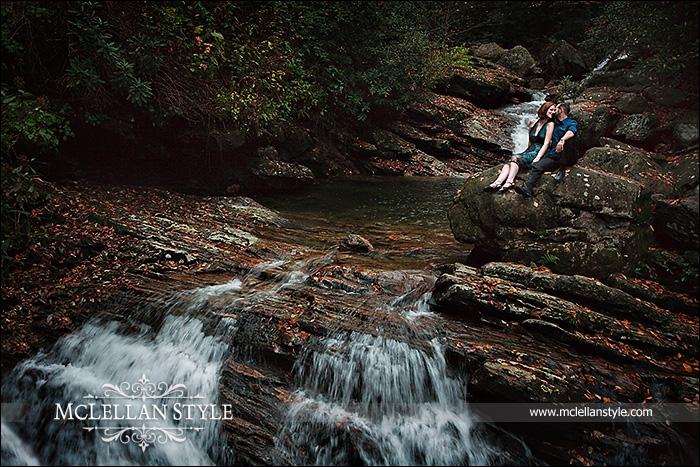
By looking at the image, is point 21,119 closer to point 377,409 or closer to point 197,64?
point 197,64

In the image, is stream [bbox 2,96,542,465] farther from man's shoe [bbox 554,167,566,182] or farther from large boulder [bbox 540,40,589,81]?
large boulder [bbox 540,40,589,81]

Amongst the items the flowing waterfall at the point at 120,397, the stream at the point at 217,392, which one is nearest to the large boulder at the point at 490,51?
the stream at the point at 217,392

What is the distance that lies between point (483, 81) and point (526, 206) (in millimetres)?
15099

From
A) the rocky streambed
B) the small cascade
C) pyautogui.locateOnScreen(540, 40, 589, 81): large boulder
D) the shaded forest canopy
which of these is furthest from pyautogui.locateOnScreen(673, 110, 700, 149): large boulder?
pyautogui.locateOnScreen(540, 40, 589, 81): large boulder

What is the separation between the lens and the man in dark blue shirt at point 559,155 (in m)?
5.20

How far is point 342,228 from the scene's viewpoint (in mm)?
8078

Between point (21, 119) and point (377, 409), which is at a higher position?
point (21, 119)

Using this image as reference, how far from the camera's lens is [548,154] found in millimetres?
5320

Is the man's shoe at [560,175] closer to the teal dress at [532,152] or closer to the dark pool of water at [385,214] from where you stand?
the teal dress at [532,152]

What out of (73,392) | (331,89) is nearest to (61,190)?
(73,392)

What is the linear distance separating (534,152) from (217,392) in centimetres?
520

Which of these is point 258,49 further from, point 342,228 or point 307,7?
point 342,228

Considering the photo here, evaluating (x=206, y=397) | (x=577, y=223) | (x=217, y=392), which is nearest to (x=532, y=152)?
(x=577, y=223)

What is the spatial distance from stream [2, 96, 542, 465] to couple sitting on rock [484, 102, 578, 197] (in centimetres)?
190
